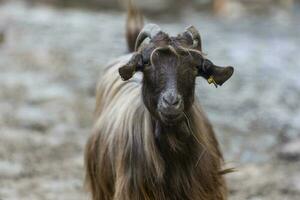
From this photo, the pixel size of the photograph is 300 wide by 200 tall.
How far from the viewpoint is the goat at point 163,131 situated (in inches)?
196

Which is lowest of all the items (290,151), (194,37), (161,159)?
(161,159)

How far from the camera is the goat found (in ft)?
16.4

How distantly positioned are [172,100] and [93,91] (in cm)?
716

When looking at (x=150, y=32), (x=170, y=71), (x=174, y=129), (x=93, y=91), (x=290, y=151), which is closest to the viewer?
(x=170, y=71)

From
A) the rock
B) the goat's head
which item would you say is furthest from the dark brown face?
the rock

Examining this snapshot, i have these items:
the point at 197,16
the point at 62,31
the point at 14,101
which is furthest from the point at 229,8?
the point at 14,101

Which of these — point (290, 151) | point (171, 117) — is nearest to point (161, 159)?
point (171, 117)

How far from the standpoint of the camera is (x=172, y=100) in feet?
15.8

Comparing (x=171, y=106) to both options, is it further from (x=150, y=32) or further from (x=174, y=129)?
(x=150, y=32)

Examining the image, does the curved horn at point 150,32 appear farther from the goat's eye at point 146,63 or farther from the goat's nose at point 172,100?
the goat's nose at point 172,100

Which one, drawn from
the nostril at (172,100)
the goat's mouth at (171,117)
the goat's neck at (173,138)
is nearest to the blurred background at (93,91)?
the goat's neck at (173,138)

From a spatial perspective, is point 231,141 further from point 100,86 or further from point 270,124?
point 100,86

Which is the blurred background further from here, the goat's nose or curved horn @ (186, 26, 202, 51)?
the goat's nose

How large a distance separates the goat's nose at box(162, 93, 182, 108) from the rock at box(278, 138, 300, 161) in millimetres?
4356
